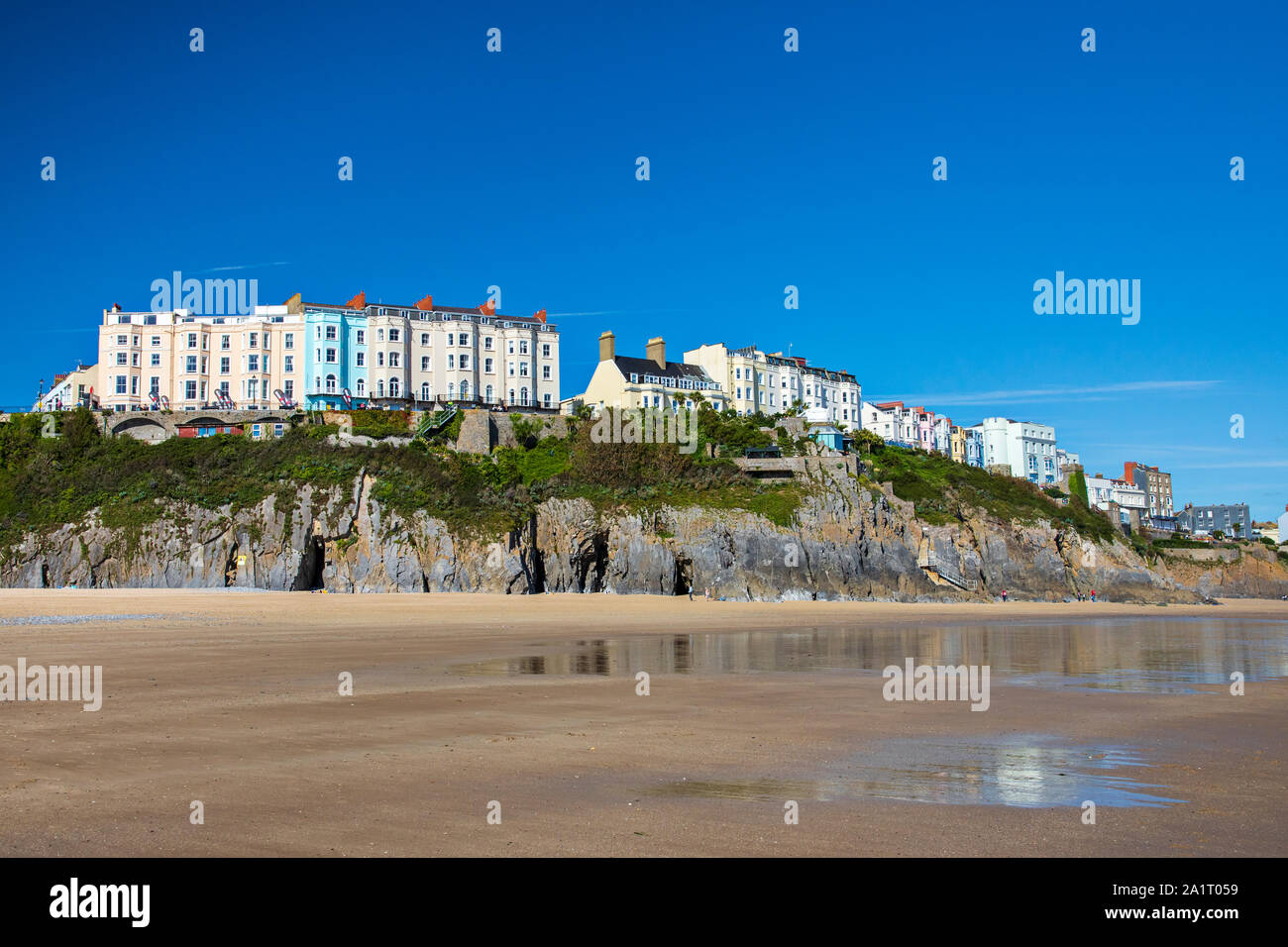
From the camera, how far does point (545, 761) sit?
28.6ft

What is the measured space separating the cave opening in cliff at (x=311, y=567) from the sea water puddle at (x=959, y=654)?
942 inches

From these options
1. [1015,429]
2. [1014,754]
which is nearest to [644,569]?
[1014,754]

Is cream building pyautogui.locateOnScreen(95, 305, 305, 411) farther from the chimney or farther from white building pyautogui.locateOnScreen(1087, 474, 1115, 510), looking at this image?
white building pyautogui.locateOnScreen(1087, 474, 1115, 510)

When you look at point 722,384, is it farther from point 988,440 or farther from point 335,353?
point 988,440

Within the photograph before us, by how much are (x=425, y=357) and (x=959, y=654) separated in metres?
55.4

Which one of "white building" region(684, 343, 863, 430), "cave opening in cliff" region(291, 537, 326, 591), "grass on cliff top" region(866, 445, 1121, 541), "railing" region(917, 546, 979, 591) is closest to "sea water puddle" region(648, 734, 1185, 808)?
"cave opening in cliff" region(291, 537, 326, 591)

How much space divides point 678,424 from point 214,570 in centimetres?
2887

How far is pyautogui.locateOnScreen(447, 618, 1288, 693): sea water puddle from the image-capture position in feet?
54.4

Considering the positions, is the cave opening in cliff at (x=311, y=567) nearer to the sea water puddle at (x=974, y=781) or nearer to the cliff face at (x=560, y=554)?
the cliff face at (x=560, y=554)

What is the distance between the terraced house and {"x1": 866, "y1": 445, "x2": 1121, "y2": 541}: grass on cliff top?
86.3 feet

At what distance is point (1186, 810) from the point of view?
7.05 meters

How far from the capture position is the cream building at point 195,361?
63000 mm

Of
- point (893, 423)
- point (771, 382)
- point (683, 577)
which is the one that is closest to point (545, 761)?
point (683, 577)
